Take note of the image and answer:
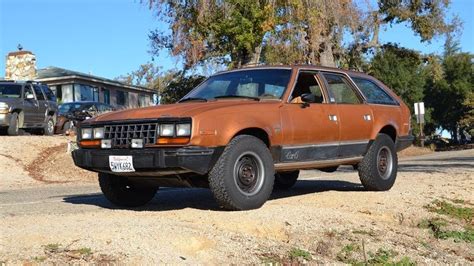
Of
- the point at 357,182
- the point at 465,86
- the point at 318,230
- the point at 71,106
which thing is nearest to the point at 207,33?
the point at 71,106

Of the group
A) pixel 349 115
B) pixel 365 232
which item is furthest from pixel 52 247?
pixel 349 115

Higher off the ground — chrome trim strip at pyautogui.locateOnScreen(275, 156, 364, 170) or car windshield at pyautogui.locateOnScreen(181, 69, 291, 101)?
car windshield at pyautogui.locateOnScreen(181, 69, 291, 101)

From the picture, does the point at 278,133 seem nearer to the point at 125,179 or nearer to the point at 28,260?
the point at 125,179

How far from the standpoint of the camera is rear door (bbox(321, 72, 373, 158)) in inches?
314

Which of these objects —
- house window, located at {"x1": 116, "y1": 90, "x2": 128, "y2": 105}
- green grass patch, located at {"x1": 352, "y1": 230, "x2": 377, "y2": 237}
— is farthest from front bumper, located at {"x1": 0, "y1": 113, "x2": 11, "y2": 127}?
house window, located at {"x1": 116, "y1": 90, "x2": 128, "y2": 105}

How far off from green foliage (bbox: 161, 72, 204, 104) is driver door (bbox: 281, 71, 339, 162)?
23.2 meters

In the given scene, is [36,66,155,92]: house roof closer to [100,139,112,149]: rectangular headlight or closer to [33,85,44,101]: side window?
[33,85,44,101]: side window

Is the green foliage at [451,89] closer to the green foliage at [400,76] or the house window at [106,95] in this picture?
the green foliage at [400,76]

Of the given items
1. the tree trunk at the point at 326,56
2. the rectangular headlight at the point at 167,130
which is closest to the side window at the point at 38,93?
the tree trunk at the point at 326,56

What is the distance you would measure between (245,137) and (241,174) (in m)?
0.40

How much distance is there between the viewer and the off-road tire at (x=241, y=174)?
6301 mm

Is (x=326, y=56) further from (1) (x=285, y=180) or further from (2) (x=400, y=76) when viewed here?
(2) (x=400, y=76)

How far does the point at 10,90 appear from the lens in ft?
64.0

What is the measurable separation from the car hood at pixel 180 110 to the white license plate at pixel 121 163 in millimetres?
445
